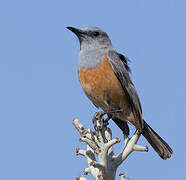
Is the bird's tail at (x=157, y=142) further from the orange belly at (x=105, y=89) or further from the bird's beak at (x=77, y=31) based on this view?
the bird's beak at (x=77, y=31)

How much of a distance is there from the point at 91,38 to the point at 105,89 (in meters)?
1.20

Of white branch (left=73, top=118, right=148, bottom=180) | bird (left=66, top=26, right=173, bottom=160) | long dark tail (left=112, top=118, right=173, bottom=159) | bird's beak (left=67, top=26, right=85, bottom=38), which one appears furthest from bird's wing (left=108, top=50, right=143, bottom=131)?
white branch (left=73, top=118, right=148, bottom=180)

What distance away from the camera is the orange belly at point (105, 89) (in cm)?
604

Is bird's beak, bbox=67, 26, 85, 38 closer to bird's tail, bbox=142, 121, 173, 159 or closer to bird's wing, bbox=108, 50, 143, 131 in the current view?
bird's wing, bbox=108, 50, 143, 131

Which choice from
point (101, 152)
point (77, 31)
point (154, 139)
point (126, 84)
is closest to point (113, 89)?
point (126, 84)

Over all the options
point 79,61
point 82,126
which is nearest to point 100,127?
point 82,126

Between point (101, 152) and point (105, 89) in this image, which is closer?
point (101, 152)

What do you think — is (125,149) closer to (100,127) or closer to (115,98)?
(100,127)

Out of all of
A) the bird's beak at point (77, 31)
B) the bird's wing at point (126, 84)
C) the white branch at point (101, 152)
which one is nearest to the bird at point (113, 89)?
the bird's wing at point (126, 84)

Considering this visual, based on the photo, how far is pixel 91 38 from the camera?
22.4 ft

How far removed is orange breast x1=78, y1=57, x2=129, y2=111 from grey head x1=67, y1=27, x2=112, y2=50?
1.78 feet

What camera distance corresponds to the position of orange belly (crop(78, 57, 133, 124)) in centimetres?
604

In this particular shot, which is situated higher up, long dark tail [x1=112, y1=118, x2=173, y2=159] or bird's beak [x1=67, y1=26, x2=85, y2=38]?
bird's beak [x1=67, y1=26, x2=85, y2=38]

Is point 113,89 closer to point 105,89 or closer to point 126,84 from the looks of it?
point 105,89
